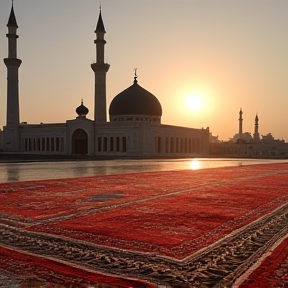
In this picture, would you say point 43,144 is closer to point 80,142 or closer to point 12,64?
point 80,142

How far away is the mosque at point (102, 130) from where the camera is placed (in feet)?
129

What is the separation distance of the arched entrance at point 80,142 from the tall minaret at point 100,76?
7.73 ft

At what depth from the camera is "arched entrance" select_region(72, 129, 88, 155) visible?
42438 mm

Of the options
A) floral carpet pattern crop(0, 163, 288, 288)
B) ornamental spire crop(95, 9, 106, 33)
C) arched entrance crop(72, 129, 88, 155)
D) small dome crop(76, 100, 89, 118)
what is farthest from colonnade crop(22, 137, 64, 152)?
floral carpet pattern crop(0, 163, 288, 288)

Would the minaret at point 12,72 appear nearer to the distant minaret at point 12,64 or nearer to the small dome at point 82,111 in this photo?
the distant minaret at point 12,64

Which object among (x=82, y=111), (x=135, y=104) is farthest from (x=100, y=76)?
(x=82, y=111)

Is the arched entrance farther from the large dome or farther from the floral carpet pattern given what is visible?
the floral carpet pattern

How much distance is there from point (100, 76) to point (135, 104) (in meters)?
5.31

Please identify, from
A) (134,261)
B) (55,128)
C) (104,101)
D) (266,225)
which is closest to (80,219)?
(134,261)

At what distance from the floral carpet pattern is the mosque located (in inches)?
1237

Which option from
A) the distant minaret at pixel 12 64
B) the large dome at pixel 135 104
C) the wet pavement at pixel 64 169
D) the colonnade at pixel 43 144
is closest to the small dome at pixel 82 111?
the large dome at pixel 135 104

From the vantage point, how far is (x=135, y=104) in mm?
43906

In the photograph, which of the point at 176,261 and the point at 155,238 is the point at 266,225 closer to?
the point at 155,238

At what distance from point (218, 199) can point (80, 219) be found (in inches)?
122
